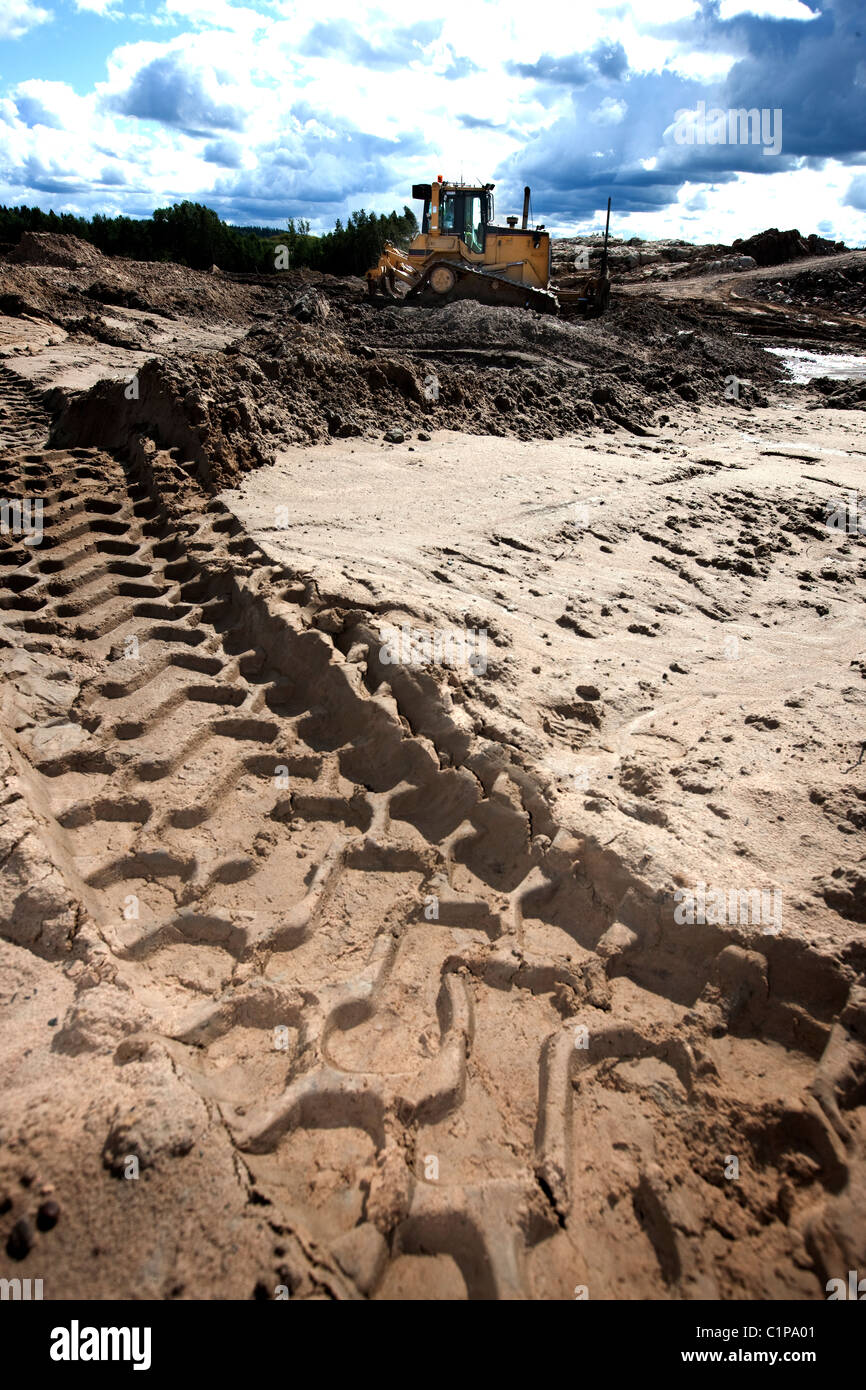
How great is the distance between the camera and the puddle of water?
1367 centimetres

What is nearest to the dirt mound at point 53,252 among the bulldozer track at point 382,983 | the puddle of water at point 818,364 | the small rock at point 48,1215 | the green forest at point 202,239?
the green forest at point 202,239

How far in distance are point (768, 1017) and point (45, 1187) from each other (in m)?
1.88

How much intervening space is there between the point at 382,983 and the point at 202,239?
30.8m

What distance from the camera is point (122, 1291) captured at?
1583 mm

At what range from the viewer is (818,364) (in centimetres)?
1477

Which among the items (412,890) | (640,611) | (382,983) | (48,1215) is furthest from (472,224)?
(48,1215)

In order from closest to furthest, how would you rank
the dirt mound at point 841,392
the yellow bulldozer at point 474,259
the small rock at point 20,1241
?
the small rock at point 20,1241
the dirt mound at point 841,392
the yellow bulldozer at point 474,259

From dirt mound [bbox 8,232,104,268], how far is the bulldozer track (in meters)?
18.9

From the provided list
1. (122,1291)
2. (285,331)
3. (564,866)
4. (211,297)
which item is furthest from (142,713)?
(211,297)

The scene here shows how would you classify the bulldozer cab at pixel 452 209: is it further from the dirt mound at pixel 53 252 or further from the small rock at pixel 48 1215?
the small rock at pixel 48 1215

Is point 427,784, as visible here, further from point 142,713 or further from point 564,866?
point 142,713

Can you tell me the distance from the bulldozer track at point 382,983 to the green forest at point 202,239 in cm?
2724

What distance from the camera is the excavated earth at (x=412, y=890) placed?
69.7 inches

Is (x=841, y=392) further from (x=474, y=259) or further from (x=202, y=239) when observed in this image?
(x=202, y=239)
